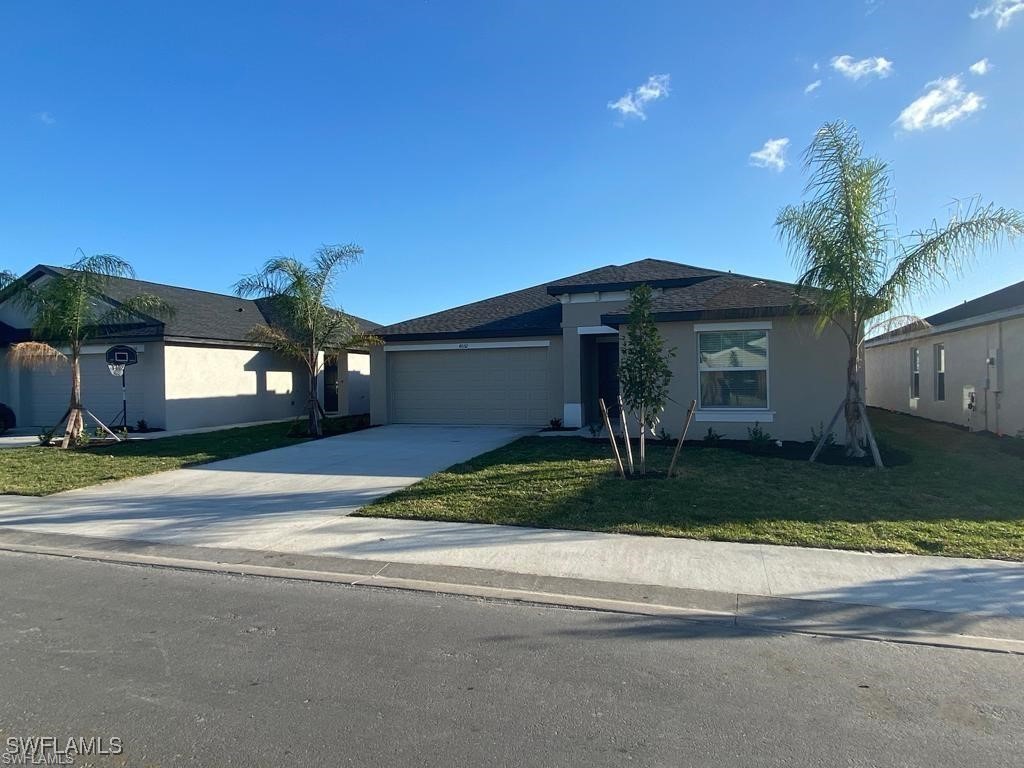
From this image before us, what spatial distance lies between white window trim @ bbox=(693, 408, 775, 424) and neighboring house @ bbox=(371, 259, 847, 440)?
0.02 m

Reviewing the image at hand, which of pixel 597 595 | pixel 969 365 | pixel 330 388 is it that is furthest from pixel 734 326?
pixel 330 388

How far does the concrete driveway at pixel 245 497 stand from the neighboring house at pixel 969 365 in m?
9.55

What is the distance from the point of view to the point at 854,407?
10570mm

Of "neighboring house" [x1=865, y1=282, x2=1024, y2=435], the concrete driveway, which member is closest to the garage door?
the concrete driveway

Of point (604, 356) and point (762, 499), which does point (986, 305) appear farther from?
point (762, 499)

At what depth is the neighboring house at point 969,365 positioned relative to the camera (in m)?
13.2

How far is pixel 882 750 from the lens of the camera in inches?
126

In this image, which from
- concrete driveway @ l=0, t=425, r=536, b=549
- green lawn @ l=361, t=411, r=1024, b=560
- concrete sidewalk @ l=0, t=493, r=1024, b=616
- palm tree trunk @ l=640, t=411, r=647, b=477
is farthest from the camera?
palm tree trunk @ l=640, t=411, r=647, b=477

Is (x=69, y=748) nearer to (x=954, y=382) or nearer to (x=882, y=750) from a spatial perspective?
(x=882, y=750)

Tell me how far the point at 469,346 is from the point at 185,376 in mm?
8518

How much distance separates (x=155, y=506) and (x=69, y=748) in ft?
21.2

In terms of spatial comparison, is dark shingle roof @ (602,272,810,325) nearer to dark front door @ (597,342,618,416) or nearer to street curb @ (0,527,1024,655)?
dark front door @ (597,342,618,416)

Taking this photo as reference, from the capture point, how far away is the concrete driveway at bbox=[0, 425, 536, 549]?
25.5ft

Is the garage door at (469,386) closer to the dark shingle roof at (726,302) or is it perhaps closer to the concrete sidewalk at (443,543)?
the dark shingle roof at (726,302)
